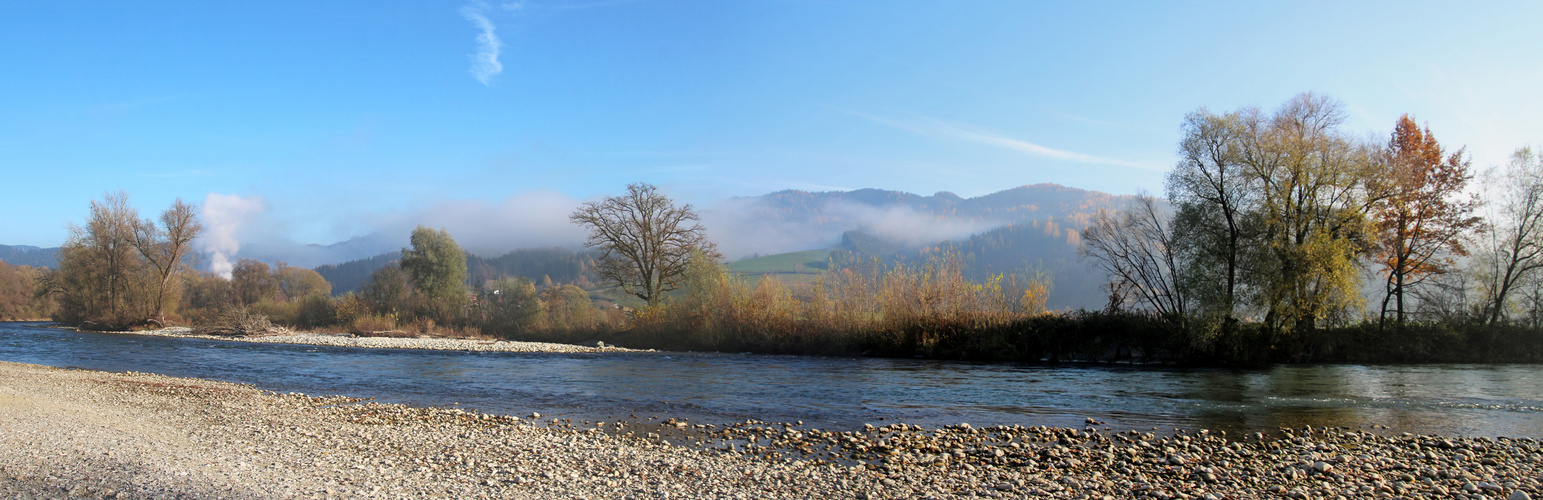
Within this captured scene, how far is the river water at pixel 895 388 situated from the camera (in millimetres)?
14320

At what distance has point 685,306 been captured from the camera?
40469 mm

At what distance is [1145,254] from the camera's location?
31953 mm

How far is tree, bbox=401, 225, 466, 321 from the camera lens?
5697 cm

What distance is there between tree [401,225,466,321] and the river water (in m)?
24.6

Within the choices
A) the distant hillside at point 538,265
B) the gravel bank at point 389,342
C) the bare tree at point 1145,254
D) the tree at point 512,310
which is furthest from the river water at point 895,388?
the distant hillside at point 538,265

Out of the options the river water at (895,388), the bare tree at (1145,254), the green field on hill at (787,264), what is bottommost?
the river water at (895,388)

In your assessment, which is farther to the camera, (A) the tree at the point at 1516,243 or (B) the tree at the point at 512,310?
(B) the tree at the point at 512,310

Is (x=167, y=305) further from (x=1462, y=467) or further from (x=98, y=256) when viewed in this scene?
(x=1462, y=467)

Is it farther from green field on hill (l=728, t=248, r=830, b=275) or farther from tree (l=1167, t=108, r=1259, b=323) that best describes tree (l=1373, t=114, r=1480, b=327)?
green field on hill (l=728, t=248, r=830, b=275)

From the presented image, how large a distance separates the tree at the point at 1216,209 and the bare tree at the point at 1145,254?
1234 mm

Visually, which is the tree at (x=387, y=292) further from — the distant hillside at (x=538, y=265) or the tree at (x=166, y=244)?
the distant hillside at (x=538, y=265)

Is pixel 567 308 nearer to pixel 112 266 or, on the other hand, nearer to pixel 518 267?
pixel 112 266

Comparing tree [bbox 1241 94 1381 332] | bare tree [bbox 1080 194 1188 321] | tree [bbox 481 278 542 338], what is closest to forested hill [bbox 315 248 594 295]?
tree [bbox 481 278 542 338]

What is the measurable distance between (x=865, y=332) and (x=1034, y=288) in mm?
8154
